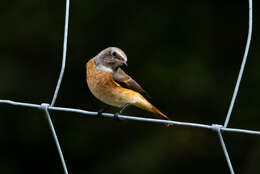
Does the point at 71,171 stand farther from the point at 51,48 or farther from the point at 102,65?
the point at 102,65

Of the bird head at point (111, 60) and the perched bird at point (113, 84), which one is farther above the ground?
the bird head at point (111, 60)

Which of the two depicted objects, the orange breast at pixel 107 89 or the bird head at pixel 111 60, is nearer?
the orange breast at pixel 107 89

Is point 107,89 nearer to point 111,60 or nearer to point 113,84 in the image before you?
point 113,84

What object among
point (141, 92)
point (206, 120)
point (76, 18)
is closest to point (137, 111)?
point (206, 120)

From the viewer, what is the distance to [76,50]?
5234 millimetres

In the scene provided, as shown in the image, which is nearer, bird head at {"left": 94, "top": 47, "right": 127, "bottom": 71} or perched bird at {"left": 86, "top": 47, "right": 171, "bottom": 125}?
perched bird at {"left": 86, "top": 47, "right": 171, "bottom": 125}

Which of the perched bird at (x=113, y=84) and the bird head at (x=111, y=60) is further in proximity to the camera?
the bird head at (x=111, y=60)

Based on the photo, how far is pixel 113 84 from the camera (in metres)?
3.43

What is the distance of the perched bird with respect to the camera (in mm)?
3346

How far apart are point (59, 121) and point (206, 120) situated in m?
1.63

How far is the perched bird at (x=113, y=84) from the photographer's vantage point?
3.35 meters

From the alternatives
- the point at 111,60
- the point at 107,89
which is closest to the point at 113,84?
the point at 107,89

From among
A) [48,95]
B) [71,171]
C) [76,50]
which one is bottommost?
[71,171]

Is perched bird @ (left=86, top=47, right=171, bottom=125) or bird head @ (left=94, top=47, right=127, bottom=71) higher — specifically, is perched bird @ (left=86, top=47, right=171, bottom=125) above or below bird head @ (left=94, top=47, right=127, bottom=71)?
below
